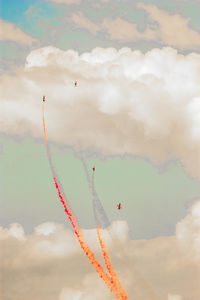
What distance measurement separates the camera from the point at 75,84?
146 m

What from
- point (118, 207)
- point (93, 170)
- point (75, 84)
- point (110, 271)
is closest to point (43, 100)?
point (75, 84)

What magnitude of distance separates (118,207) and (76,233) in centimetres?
3123

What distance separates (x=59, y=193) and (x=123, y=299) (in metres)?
47.9

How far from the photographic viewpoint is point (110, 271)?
163625 mm

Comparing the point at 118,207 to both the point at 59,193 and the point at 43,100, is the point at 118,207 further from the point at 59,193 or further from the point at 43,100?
the point at 43,100

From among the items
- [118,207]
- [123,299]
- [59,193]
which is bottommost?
[123,299]

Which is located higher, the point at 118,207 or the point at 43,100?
the point at 43,100

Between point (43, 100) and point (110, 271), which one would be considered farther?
point (110, 271)

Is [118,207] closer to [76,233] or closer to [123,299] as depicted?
[76,233]

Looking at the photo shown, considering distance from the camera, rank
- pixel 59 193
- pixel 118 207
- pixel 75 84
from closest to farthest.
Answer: pixel 118 207
pixel 75 84
pixel 59 193

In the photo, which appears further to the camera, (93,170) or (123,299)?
(123,299)

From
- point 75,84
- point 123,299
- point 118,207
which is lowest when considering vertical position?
point 123,299

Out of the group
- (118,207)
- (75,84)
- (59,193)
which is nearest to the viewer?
(118,207)

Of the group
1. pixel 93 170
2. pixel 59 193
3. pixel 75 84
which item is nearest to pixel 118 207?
pixel 93 170
